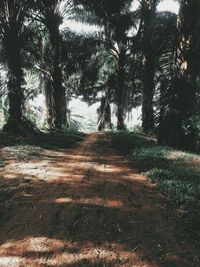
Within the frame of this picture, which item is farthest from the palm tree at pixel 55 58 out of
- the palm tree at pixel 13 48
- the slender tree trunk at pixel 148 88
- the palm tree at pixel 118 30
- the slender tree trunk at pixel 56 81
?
the slender tree trunk at pixel 148 88

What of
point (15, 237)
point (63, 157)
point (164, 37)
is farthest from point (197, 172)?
point (164, 37)

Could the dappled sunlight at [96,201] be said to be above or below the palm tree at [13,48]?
below

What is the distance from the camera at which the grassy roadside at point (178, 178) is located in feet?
20.8

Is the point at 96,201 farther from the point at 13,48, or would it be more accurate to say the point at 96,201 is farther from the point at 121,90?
the point at 121,90

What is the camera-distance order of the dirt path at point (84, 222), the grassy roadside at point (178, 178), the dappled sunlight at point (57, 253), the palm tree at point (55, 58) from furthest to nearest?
the palm tree at point (55, 58), the grassy roadside at point (178, 178), the dirt path at point (84, 222), the dappled sunlight at point (57, 253)

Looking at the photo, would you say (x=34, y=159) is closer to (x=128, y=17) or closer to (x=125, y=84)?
(x=128, y=17)

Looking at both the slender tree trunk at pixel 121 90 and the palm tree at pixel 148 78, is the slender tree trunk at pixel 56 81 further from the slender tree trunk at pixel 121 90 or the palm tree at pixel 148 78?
the palm tree at pixel 148 78

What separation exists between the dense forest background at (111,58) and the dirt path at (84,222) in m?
6.19

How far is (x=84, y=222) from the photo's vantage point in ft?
19.5

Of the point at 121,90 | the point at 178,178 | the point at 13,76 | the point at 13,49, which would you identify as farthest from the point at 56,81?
the point at 178,178

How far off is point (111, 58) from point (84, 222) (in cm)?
2629

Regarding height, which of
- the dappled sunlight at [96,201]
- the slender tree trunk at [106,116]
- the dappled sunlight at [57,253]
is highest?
the slender tree trunk at [106,116]

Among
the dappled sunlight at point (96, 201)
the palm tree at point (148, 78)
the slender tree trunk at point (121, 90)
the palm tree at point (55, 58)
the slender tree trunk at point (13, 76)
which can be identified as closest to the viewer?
the dappled sunlight at point (96, 201)

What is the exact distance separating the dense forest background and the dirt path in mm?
6193
